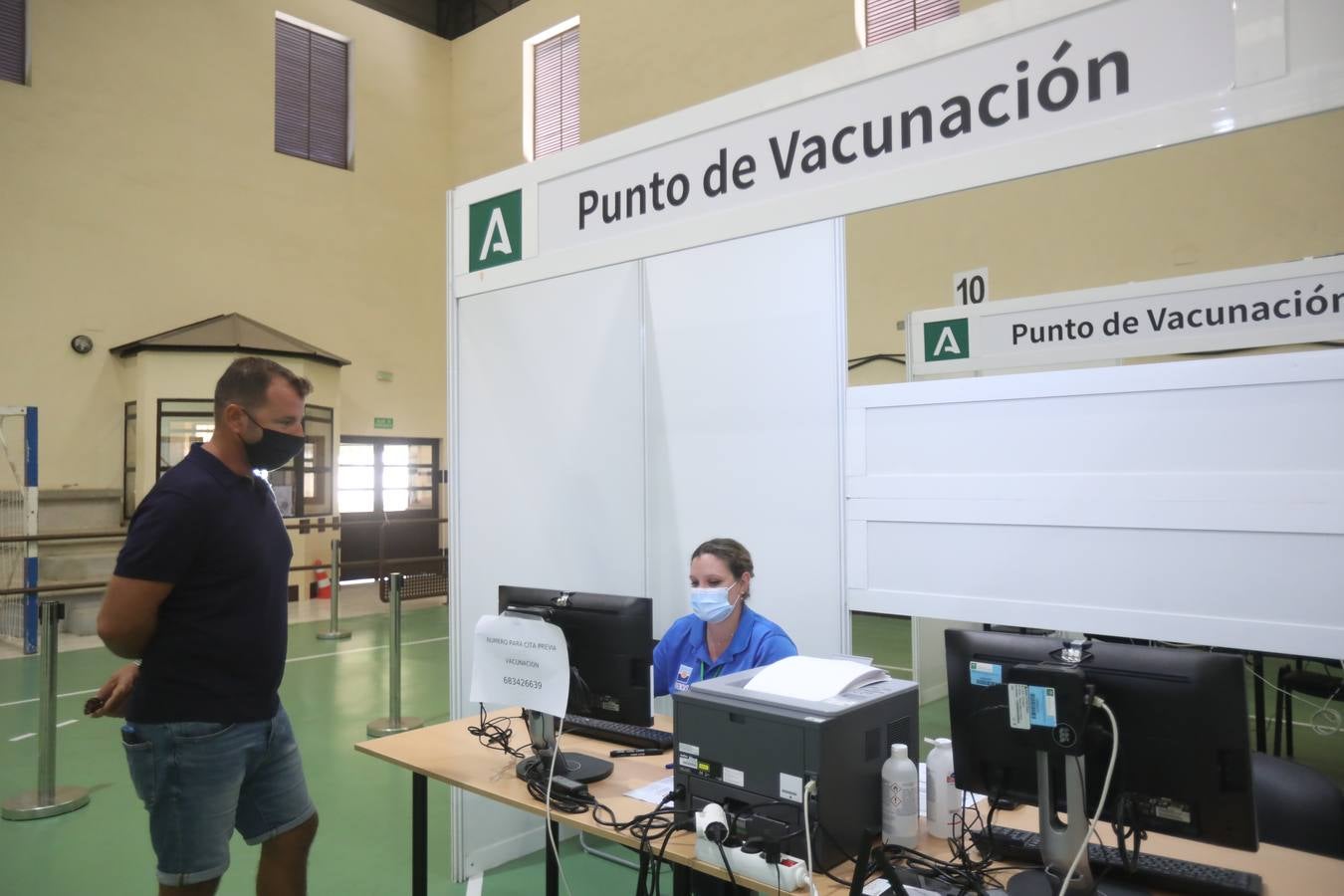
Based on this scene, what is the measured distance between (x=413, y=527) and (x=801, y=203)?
10390 mm

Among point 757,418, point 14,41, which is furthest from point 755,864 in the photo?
point 14,41

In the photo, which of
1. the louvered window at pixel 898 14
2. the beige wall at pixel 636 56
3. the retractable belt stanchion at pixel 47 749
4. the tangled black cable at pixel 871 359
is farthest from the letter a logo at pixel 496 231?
the louvered window at pixel 898 14

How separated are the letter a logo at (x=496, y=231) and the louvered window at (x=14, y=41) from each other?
8.79 metres

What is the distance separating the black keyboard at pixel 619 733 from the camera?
256 cm

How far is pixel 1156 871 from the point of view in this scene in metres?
1.67

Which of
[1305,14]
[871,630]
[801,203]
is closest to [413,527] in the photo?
[871,630]

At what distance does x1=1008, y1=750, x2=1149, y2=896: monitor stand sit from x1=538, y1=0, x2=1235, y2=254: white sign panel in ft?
4.30

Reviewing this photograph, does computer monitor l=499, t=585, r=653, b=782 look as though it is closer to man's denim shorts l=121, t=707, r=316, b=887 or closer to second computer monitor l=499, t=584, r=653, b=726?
second computer monitor l=499, t=584, r=653, b=726

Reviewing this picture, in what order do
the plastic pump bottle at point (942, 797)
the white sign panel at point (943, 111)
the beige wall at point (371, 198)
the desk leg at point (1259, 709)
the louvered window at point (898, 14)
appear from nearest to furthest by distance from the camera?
the white sign panel at point (943, 111) < the plastic pump bottle at point (942, 797) < the desk leg at point (1259, 709) < the beige wall at point (371, 198) < the louvered window at point (898, 14)

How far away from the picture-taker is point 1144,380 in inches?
95.7

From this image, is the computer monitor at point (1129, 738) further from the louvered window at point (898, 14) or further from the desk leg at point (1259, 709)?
the louvered window at point (898, 14)

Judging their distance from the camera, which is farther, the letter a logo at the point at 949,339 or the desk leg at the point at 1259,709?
the letter a logo at the point at 949,339

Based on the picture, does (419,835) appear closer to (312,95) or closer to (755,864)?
(755,864)

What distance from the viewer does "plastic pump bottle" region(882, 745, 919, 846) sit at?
1.77 metres
